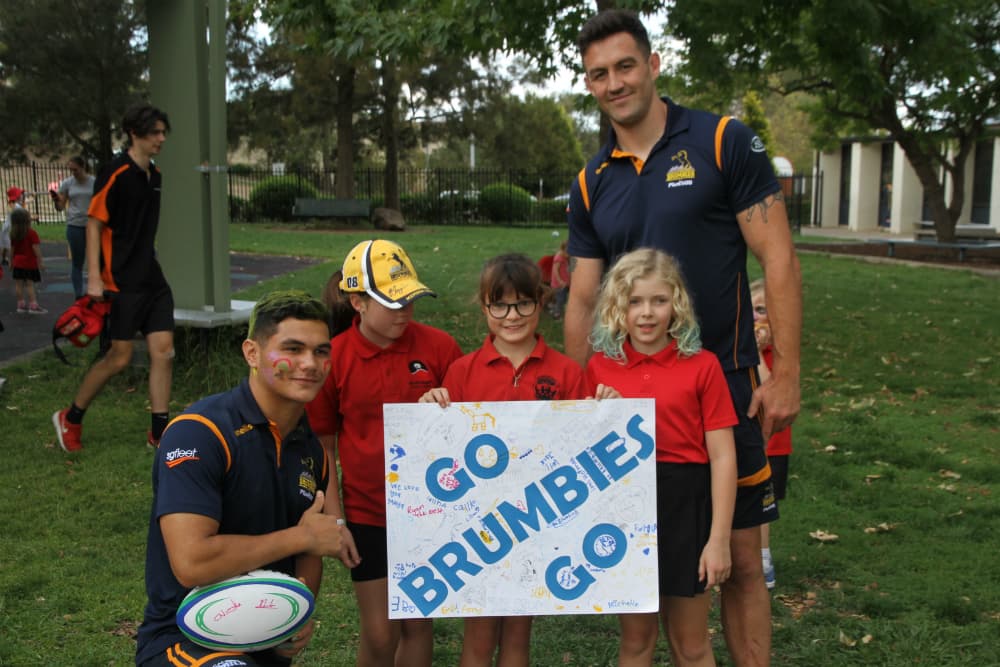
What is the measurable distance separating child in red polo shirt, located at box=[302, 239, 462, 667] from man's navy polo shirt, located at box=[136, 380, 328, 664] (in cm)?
37

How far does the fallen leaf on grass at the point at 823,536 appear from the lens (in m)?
5.17

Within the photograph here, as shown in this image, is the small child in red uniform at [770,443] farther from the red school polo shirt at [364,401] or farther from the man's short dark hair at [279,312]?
the man's short dark hair at [279,312]

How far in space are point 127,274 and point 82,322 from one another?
1.34 feet

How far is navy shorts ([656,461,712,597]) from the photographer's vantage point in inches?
113

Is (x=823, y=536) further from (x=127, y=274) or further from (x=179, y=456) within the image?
(x=127, y=274)

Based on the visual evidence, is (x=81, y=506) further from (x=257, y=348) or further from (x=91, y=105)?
(x=91, y=105)

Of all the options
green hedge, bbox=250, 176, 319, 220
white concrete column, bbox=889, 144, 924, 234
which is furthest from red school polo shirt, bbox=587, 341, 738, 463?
white concrete column, bbox=889, 144, 924, 234

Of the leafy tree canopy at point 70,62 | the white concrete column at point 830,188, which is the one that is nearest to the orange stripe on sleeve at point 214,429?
the leafy tree canopy at point 70,62

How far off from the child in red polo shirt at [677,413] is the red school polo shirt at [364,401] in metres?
0.63

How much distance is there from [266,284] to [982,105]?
15.1 m

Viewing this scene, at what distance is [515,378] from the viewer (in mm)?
2996

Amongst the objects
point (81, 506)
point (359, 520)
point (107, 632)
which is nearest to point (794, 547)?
point (359, 520)

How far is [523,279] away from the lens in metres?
2.96

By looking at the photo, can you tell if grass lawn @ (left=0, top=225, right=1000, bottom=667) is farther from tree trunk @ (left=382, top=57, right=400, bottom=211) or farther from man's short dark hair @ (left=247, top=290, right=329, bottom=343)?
tree trunk @ (left=382, top=57, right=400, bottom=211)
